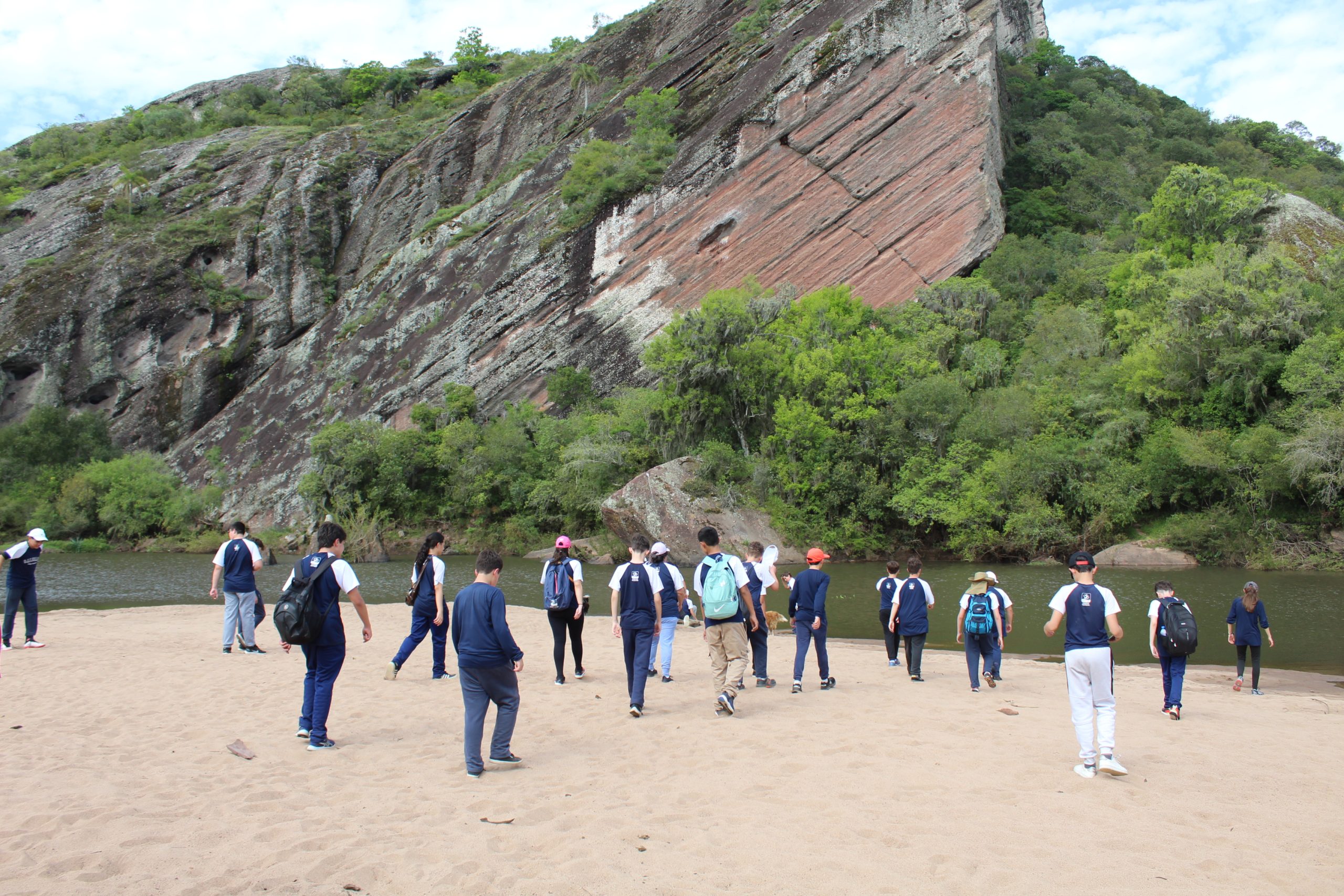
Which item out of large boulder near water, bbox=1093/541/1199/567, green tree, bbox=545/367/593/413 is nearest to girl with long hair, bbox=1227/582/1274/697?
A: large boulder near water, bbox=1093/541/1199/567

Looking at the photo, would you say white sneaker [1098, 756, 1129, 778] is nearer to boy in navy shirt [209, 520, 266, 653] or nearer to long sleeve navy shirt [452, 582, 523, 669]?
long sleeve navy shirt [452, 582, 523, 669]

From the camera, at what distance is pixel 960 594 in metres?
21.6

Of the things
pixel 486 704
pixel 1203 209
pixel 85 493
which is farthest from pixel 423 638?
pixel 85 493

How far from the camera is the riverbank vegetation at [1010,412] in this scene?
2830cm

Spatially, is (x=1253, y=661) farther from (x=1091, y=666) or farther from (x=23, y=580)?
(x=23, y=580)

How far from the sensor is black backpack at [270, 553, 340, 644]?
655cm

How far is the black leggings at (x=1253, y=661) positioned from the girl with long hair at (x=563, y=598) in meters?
8.76

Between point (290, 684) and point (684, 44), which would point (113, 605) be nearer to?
point (290, 684)

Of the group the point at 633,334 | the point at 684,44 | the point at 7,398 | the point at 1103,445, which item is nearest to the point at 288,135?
the point at 7,398

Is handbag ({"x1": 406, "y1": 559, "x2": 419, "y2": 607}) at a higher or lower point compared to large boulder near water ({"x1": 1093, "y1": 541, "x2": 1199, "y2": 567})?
higher

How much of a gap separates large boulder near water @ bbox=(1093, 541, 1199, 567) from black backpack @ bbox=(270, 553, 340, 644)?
93.0ft

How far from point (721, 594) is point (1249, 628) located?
7554 mm

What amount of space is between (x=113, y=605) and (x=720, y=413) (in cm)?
2652

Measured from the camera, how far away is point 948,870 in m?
4.41
